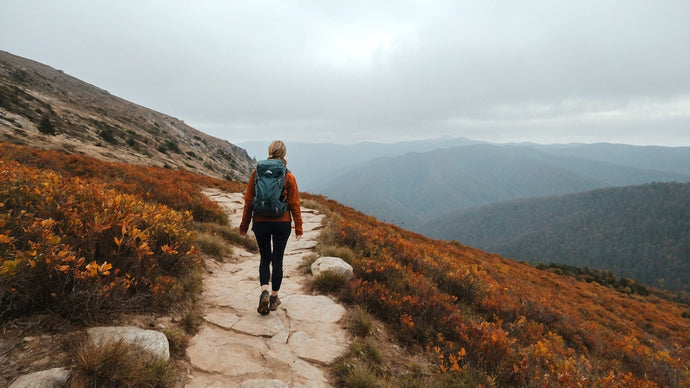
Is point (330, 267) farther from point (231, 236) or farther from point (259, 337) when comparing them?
point (231, 236)

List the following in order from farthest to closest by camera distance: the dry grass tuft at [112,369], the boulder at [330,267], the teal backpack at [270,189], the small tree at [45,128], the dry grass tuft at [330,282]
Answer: the small tree at [45,128], the boulder at [330,267], the dry grass tuft at [330,282], the teal backpack at [270,189], the dry grass tuft at [112,369]

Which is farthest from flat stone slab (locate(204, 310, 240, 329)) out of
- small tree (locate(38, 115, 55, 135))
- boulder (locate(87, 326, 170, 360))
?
small tree (locate(38, 115, 55, 135))

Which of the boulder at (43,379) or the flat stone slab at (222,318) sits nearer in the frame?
the boulder at (43,379)

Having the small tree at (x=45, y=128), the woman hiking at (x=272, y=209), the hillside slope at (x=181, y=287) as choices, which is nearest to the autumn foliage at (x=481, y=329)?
the hillside slope at (x=181, y=287)

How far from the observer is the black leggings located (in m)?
4.52

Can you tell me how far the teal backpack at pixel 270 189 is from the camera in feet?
14.0

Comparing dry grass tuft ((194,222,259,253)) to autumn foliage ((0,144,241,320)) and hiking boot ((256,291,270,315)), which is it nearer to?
autumn foliage ((0,144,241,320))

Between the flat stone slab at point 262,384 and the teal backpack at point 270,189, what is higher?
the teal backpack at point 270,189

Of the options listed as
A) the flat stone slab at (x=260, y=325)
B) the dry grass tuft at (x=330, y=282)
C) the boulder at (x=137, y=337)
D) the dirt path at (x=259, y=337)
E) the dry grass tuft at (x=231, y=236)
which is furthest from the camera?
the dry grass tuft at (x=231, y=236)

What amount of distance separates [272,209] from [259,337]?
1763 mm

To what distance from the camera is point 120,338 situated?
2.80 metres

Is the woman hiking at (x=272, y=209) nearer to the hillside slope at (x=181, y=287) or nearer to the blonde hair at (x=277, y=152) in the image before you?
the blonde hair at (x=277, y=152)

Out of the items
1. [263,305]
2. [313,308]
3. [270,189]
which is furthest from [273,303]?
[270,189]

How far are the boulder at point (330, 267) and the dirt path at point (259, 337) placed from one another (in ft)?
1.39
